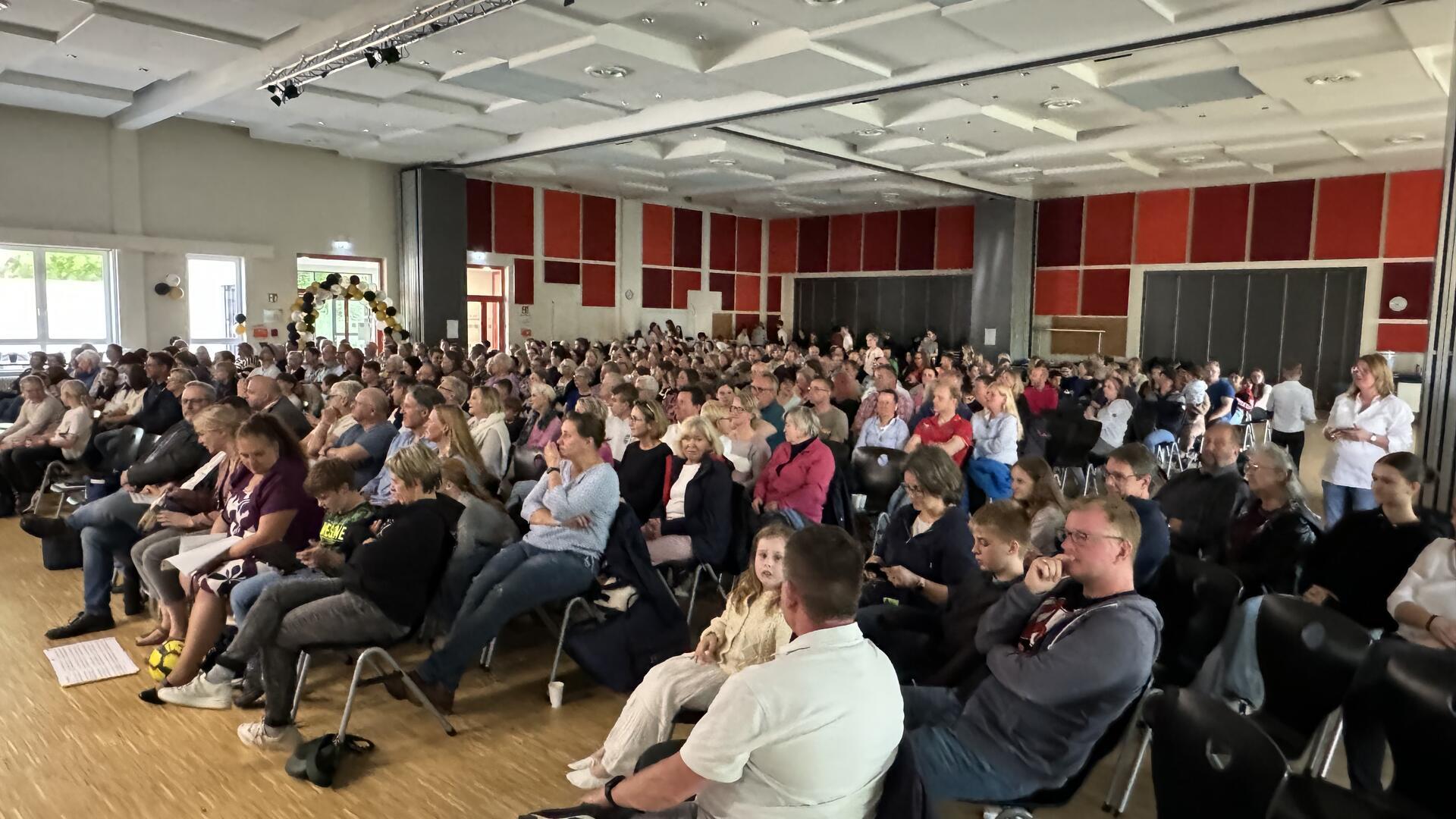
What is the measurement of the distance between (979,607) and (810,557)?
1.27 metres

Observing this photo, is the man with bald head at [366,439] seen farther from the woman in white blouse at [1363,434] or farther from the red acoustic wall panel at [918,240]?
the red acoustic wall panel at [918,240]

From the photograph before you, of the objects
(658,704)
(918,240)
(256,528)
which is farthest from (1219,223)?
(256,528)

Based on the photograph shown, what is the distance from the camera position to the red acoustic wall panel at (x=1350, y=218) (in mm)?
14633

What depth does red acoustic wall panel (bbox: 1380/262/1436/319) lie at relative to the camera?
14.3 meters

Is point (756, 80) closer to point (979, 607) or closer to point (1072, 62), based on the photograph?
point (1072, 62)

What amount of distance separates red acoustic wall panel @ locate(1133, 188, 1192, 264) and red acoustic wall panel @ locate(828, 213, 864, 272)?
635 centimetres

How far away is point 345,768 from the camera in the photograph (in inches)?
131

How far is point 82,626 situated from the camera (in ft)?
15.3

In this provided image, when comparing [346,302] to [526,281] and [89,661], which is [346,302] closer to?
[526,281]

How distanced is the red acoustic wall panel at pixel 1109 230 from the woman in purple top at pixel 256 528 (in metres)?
16.7

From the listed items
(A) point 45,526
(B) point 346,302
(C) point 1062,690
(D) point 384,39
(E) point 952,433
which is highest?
(D) point 384,39

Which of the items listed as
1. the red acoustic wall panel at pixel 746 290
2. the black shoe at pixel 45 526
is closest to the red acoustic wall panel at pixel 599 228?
the red acoustic wall panel at pixel 746 290

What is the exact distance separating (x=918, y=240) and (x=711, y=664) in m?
18.3

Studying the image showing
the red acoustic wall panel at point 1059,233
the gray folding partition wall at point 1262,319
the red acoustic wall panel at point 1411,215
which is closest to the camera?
the red acoustic wall panel at point 1411,215
